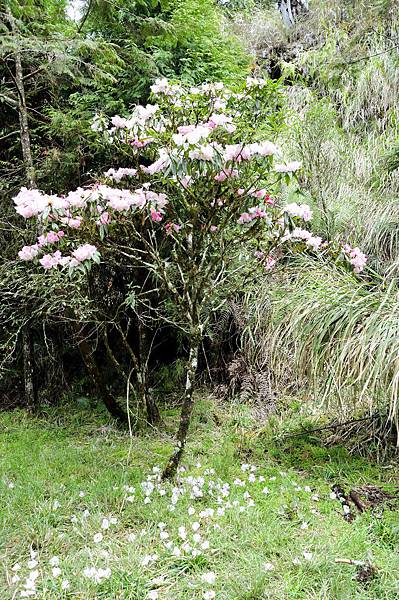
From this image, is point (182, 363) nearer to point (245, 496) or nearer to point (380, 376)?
point (245, 496)

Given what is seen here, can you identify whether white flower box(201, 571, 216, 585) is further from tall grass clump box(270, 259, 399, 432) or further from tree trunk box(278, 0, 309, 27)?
tree trunk box(278, 0, 309, 27)

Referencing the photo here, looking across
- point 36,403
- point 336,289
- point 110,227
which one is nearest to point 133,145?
point 110,227

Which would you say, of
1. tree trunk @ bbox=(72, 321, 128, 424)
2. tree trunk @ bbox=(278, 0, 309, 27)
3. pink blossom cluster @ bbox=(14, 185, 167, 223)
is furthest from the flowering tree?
tree trunk @ bbox=(278, 0, 309, 27)

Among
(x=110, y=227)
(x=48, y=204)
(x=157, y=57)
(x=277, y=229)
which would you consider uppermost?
(x=157, y=57)

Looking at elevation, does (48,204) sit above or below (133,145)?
below

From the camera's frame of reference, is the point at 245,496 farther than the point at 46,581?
Yes

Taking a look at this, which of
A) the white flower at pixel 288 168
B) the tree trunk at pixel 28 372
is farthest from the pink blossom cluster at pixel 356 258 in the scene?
the tree trunk at pixel 28 372

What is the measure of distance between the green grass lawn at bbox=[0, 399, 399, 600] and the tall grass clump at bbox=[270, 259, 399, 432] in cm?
47

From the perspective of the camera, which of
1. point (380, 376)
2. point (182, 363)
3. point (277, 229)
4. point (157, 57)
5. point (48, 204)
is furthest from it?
point (182, 363)

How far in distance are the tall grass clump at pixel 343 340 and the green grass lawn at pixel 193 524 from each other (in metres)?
0.47

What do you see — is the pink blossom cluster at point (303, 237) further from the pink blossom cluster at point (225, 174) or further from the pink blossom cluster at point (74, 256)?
the pink blossom cluster at point (74, 256)

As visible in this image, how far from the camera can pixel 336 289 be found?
2.70m

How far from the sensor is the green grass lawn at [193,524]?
1.71 m

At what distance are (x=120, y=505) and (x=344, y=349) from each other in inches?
52.5
